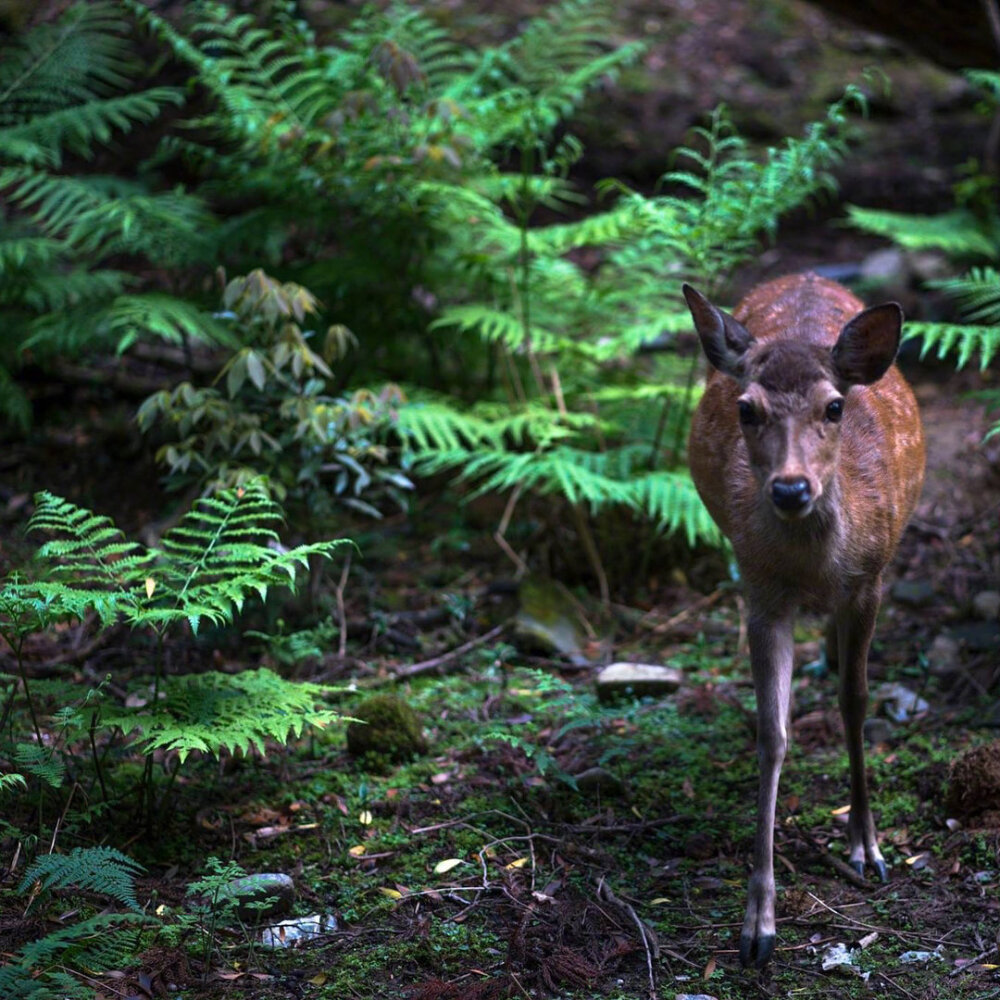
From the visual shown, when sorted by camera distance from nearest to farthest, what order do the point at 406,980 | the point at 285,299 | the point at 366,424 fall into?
the point at 406,980, the point at 285,299, the point at 366,424

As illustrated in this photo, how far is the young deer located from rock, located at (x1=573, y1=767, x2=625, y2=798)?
2.63 feet

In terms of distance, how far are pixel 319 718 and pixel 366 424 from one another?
5.98 feet

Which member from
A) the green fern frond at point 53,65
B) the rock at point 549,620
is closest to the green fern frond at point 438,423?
the rock at point 549,620

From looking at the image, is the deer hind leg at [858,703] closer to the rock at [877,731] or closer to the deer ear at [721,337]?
the rock at [877,731]

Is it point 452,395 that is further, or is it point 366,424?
point 452,395

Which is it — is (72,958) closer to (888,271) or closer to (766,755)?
(766,755)

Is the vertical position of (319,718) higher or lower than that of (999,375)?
higher

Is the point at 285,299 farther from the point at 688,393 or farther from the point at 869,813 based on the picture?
the point at 869,813

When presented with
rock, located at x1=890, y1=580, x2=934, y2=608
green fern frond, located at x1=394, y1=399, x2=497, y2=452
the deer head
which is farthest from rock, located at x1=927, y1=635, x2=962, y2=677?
green fern frond, located at x1=394, y1=399, x2=497, y2=452

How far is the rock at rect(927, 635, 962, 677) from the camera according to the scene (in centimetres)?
536

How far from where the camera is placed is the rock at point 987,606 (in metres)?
5.60

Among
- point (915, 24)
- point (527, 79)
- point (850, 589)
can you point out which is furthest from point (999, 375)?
point (850, 589)

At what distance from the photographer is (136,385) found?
25.9 ft

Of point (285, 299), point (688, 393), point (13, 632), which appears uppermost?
point (285, 299)
